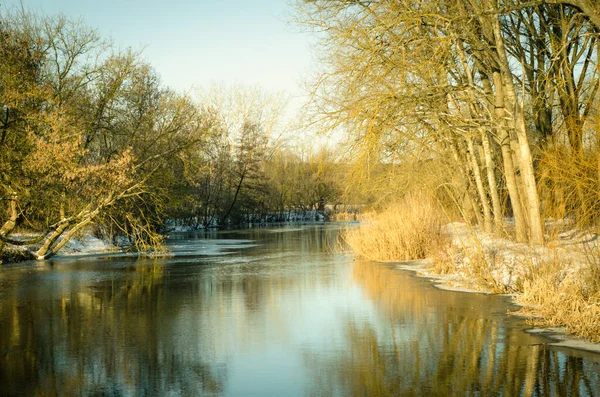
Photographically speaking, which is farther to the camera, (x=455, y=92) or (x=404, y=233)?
(x=404, y=233)

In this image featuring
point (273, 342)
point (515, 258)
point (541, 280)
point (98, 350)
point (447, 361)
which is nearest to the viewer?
point (447, 361)

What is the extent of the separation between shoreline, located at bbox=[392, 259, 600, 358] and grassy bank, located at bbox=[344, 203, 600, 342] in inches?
5.0

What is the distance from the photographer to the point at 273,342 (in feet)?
29.8

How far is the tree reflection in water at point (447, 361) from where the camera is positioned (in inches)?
256

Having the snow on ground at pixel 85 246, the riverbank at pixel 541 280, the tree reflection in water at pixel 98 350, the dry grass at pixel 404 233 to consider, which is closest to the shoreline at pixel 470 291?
the riverbank at pixel 541 280

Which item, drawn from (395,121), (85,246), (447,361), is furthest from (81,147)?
(447,361)

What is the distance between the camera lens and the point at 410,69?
15.5m

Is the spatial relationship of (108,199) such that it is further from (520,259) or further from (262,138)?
(262,138)

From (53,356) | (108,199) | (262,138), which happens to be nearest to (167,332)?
(53,356)

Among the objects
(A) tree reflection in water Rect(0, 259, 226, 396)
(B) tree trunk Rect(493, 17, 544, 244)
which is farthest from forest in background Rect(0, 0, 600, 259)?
(A) tree reflection in water Rect(0, 259, 226, 396)

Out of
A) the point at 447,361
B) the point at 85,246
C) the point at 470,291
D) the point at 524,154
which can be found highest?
the point at 524,154

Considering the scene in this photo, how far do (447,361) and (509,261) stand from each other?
21.0 ft

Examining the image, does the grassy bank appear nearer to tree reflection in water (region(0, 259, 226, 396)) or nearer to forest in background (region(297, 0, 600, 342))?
forest in background (region(297, 0, 600, 342))

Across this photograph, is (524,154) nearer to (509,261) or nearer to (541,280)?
(509,261)
